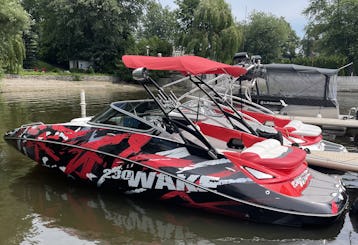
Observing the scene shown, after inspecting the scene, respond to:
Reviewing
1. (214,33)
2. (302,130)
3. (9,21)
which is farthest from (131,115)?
(214,33)

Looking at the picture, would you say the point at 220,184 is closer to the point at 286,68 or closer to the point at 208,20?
the point at 286,68

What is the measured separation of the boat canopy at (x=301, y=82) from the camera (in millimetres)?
13078

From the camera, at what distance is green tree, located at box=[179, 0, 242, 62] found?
39.5 metres

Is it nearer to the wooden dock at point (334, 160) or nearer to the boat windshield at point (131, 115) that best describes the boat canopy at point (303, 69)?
the wooden dock at point (334, 160)

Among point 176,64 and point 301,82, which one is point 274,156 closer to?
point 176,64

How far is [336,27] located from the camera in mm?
41219

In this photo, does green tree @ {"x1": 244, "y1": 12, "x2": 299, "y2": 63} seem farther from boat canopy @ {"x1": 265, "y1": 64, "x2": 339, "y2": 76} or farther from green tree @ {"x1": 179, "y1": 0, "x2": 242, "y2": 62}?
boat canopy @ {"x1": 265, "y1": 64, "x2": 339, "y2": 76}

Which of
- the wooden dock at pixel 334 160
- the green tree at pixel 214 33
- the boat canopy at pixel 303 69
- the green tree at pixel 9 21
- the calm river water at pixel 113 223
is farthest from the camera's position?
the green tree at pixel 214 33

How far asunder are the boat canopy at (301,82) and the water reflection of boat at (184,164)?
284 inches

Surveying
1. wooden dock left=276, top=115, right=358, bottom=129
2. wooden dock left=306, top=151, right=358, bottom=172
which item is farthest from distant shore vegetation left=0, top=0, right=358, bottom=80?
wooden dock left=306, top=151, right=358, bottom=172

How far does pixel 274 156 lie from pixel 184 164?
1.24 metres

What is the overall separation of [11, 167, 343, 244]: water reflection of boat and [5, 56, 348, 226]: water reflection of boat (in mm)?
174

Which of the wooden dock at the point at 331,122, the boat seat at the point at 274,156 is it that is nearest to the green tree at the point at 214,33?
the wooden dock at the point at 331,122

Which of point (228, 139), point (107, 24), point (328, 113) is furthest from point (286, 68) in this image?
point (107, 24)
